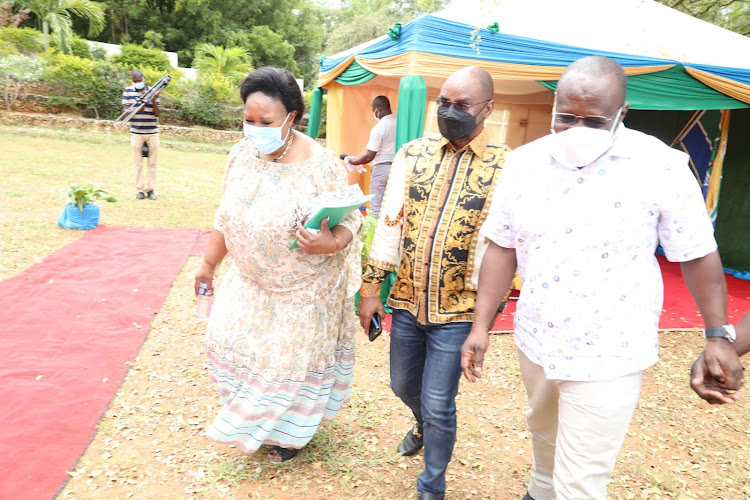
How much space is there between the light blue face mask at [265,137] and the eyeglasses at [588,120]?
121cm

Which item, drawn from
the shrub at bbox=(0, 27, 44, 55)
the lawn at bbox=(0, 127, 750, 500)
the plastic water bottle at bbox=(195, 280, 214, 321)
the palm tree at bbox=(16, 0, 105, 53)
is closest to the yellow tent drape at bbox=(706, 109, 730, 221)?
the lawn at bbox=(0, 127, 750, 500)

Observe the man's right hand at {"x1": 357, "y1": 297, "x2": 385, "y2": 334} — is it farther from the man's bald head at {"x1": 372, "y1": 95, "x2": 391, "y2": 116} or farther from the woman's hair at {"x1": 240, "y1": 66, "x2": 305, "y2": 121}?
the man's bald head at {"x1": 372, "y1": 95, "x2": 391, "y2": 116}

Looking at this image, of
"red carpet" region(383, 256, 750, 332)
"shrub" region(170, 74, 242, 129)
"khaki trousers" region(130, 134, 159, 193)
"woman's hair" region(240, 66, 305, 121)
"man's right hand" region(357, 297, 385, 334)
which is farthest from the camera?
"shrub" region(170, 74, 242, 129)

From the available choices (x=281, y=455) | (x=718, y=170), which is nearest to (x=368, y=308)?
(x=281, y=455)

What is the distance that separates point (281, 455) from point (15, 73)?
17.5 m

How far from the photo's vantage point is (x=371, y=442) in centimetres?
303

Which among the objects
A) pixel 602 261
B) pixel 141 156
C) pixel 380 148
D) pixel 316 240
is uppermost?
pixel 380 148

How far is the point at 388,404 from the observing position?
3496 millimetres

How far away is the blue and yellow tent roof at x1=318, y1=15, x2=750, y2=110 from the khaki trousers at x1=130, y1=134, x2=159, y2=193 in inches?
182

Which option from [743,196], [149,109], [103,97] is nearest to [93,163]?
[149,109]

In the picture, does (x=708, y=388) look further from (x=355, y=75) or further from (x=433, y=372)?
(x=355, y=75)

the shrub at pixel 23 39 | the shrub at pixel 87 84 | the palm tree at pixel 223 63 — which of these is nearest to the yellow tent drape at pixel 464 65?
the shrub at pixel 87 84

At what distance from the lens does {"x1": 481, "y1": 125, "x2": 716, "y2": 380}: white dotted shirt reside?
5.46 ft

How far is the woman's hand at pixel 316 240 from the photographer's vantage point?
2234 millimetres
